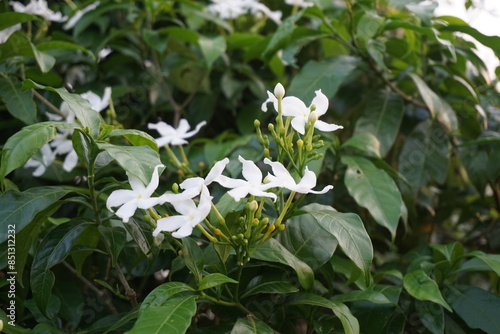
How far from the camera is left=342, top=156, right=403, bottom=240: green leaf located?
3.86 feet

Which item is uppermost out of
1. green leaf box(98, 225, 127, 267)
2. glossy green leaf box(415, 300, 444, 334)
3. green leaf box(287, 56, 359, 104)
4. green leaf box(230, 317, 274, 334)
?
green leaf box(98, 225, 127, 267)

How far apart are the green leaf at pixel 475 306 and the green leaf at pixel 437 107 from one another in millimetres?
515

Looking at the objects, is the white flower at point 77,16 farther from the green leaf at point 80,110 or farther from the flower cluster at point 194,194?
the flower cluster at point 194,194

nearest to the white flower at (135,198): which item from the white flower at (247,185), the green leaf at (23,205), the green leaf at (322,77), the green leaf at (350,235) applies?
the white flower at (247,185)

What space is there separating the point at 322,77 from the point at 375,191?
17.1 inches

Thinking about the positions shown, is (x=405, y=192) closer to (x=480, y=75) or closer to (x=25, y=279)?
(x=480, y=75)

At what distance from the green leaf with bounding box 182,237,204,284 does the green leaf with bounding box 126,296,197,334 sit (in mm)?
65

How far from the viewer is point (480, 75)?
5.59 feet

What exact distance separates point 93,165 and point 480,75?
1269 millimetres

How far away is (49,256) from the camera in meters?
1.03

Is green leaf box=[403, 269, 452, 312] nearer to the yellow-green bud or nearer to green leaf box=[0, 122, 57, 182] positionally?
the yellow-green bud

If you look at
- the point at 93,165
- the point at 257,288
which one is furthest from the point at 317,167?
the point at 93,165

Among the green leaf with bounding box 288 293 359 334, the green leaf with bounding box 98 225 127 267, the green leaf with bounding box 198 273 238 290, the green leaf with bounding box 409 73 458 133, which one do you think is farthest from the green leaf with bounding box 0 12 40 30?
the green leaf with bounding box 409 73 458 133

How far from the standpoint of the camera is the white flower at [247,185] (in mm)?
854
